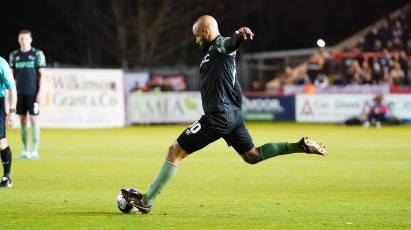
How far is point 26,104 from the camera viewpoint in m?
17.5

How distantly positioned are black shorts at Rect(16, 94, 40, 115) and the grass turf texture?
3.54ft

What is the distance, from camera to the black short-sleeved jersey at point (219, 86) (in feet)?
31.9

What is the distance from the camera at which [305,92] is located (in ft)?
110

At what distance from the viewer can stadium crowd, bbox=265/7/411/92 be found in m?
35.1

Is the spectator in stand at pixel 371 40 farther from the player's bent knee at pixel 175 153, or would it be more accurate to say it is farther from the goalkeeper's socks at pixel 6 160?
the player's bent knee at pixel 175 153

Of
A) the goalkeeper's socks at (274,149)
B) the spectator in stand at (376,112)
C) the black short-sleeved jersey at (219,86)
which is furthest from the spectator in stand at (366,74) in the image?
the black short-sleeved jersey at (219,86)

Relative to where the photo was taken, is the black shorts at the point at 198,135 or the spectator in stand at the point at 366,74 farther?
the spectator in stand at the point at 366,74

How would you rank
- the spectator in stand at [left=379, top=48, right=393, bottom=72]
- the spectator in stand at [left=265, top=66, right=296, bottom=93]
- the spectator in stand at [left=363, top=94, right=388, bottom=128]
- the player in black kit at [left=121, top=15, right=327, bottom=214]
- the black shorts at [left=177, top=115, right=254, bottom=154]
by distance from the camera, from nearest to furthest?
the player in black kit at [left=121, top=15, right=327, bottom=214] < the black shorts at [left=177, top=115, right=254, bottom=154] < the spectator in stand at [left=363, top=94, right=388, bottom=128] < the spectator in stand at [left=379, top=48, right=393, bottom=72] < the spectator in stand at [left=265, top=66, right=296, bottom=93]

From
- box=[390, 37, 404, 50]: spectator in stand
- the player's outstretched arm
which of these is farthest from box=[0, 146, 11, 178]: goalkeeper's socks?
box=[390, 37, 404, 50]: spectator in stand

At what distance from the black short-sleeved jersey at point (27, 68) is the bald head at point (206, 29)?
8.32 metres

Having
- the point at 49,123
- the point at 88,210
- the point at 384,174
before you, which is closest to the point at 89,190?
the point at 88,210

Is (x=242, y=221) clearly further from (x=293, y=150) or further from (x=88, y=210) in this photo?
(x=88, y=210)

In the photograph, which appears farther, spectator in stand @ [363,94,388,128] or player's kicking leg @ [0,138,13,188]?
spectator in stand @ [363,94,388,128]

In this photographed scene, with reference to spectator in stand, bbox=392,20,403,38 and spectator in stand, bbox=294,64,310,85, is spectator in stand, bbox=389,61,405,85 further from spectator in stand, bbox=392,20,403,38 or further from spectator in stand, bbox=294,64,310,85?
spectator in stand, bbox=392,20,403,38
